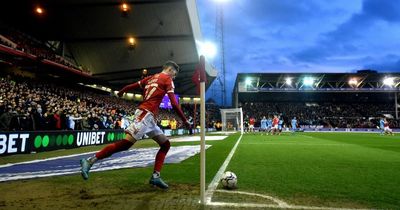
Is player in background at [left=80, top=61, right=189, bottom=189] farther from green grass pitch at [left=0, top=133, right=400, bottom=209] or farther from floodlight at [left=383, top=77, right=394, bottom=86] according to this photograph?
floodlight at [left=383, top=77, right=394, bottom=86]

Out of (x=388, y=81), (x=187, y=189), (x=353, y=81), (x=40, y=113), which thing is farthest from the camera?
→ (x=388, y=81)

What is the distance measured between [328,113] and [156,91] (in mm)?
70424

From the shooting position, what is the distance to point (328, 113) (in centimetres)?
7150

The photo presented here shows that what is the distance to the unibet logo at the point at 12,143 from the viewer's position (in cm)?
1315

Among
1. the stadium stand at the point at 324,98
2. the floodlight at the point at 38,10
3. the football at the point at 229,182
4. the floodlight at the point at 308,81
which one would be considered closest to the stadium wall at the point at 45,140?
the football at the point at 229,182

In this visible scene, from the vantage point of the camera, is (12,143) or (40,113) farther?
(40,113)

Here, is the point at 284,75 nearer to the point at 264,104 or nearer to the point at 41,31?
the point at 264,104

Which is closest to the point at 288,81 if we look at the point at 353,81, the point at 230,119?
the point at 353,81

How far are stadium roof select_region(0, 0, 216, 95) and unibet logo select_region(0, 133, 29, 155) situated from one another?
64.1 ft

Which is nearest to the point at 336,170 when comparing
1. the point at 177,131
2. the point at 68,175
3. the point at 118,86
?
the point at 68,175

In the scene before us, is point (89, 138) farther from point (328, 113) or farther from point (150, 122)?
point (328, 113)

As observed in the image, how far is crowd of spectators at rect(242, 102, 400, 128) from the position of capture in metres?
68.2

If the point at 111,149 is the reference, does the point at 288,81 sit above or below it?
above

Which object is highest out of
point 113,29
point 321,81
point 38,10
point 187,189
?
point 38,10
